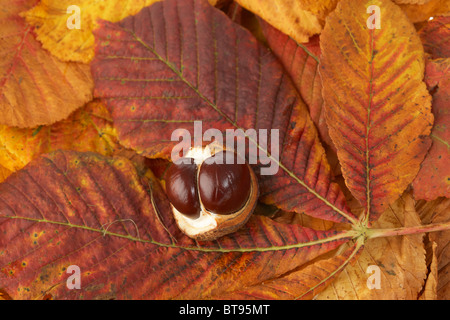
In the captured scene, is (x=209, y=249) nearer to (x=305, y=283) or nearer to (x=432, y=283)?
(x=305, y=283)

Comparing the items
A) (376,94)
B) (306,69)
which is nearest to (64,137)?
(306,69)

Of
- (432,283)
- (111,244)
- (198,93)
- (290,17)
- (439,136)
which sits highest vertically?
(290,17)

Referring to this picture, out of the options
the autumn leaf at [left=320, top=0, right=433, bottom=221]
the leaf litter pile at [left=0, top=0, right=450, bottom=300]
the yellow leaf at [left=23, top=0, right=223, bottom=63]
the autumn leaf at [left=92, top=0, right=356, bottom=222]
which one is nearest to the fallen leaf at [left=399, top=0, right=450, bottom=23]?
the leaf litter pile at [left=0, top=0, right=450, bottom=300]

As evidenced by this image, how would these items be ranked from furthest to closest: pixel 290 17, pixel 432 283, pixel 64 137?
pixel 64 137
pixel 290 17
pixel 432 283

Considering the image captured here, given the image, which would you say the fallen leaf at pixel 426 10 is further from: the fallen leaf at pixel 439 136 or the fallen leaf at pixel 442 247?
the fallen leaf at pixel 442 247

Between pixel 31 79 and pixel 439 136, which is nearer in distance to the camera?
pixel 439 136

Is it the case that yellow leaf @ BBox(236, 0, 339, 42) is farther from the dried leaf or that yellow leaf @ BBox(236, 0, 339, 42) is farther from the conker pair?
the dried leaf
